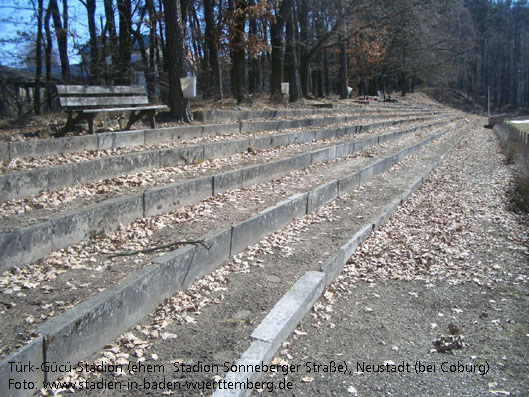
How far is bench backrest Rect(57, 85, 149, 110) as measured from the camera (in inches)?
271

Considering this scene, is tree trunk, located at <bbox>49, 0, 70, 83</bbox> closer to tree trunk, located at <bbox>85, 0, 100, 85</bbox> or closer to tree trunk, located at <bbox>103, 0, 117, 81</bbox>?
tree trunk, located at <bbox>85, 0, 100, 85</bbox>

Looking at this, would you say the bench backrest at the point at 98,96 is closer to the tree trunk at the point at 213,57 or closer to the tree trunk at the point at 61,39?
the tree trunk at the point at 213,57

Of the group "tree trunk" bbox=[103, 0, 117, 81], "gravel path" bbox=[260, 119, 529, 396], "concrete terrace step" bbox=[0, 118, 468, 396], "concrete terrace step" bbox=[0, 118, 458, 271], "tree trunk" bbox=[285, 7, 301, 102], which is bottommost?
"gravel path" bbox=[260, 119, 529, 396]

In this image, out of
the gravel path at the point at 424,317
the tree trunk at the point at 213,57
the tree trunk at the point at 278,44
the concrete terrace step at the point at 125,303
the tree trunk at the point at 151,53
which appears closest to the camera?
the concrete terrace step at the point at 125,303

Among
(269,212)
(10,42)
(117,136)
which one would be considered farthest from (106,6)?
(269,212)

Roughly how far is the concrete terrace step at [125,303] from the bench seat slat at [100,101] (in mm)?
3784

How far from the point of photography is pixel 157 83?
47.4ft

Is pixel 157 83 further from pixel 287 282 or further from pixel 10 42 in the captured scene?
pixel 287 282

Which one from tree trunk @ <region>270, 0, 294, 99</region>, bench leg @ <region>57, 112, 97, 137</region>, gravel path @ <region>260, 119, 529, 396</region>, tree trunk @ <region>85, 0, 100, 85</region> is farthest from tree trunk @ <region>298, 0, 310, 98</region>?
gravel path @ <region>260, 119, 529, 396</region>

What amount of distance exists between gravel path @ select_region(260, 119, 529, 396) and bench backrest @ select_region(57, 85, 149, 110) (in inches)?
191

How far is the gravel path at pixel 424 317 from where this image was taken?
298 centimetres

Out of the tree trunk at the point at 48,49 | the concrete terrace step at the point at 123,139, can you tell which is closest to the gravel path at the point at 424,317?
the concrete terrace step at the point at 123,139

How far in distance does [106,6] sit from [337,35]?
10712 millimetres

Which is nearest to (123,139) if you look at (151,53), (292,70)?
(292,70)
